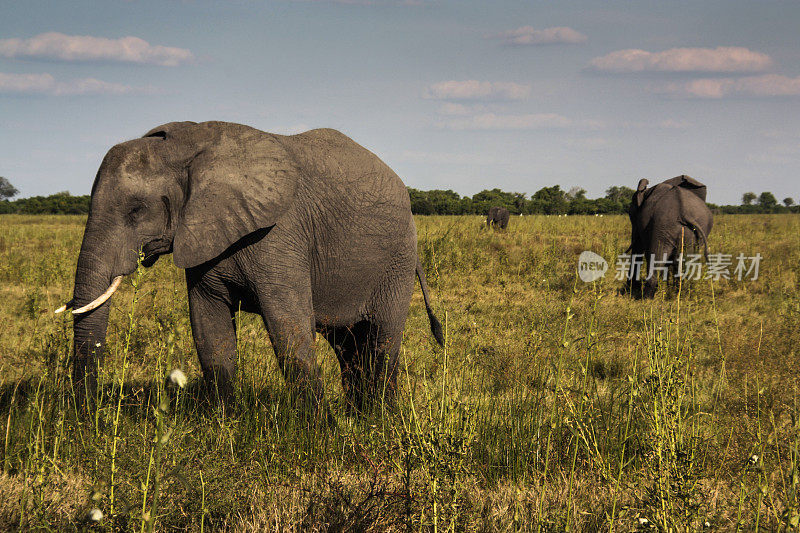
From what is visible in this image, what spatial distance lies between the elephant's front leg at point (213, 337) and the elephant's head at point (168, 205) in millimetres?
340

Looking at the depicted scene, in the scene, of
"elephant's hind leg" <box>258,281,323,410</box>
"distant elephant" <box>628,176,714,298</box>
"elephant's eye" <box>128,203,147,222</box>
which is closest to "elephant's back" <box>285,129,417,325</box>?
"elephant's hind leg" <box>258,281,323,410</box>

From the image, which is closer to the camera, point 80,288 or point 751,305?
point 80,288

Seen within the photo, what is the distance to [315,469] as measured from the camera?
11.4 feet

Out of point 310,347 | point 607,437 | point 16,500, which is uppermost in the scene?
point 310,347

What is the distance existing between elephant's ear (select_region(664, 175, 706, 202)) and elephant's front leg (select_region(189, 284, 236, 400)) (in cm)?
976

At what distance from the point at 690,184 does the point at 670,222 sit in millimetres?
Result: 1276

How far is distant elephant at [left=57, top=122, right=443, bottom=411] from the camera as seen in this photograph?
161 inches

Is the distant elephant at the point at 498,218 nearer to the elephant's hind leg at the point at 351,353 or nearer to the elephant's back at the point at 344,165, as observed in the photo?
the elephant's hind leg at the point at 351,353

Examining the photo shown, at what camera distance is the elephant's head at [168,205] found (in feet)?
13.4

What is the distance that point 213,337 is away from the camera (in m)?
4.28

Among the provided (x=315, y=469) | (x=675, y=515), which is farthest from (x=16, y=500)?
(x=675, y=515)

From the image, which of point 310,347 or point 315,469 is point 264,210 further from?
point 315,469

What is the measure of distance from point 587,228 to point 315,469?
1965cm

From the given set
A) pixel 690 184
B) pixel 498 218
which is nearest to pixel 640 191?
pixel 690 184
